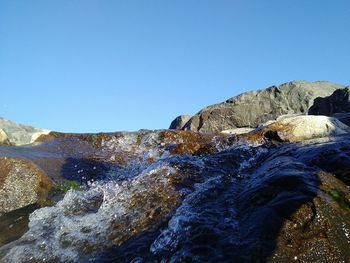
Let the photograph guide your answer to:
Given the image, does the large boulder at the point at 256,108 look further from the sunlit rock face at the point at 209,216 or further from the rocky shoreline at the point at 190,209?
the sunlit rock face at the point at 209,216

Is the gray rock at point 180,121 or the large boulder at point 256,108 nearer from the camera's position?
the large boulder at point 256,108

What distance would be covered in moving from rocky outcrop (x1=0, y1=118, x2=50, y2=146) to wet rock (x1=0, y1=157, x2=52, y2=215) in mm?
5152

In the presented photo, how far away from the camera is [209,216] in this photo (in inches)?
161

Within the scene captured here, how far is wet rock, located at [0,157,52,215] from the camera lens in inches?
264

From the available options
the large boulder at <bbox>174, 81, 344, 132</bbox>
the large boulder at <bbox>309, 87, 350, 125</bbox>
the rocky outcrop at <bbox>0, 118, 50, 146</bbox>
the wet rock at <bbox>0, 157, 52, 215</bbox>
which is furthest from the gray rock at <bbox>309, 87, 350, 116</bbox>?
the wet rock at <bbox>0, 157, 52, 215</bbox>

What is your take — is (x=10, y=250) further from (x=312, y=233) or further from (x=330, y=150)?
(x=330, y=150)

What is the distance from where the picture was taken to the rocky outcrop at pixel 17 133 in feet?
40.8

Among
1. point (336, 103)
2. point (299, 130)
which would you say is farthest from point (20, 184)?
point (336, 103)

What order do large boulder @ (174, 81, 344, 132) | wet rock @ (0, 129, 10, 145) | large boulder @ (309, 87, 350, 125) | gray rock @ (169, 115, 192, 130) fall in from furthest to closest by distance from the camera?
1. gray rock @ (169, 115, 192, 130)
2. large boulder @ (174, 81, 344, 132)
3. large boulder @ (309, 87, 350, 125)
4. wet rock @ (0, 129, 10, 145)

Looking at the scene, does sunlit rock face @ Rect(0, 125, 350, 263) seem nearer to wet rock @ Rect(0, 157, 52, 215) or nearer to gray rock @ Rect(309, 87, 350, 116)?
wet rock @ Rect(0, 157, 52, 215)

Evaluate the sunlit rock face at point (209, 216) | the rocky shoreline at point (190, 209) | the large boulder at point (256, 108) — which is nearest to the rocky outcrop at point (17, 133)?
the rocky shoreline at point (190, 209)

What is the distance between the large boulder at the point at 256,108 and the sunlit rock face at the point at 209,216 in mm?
12924

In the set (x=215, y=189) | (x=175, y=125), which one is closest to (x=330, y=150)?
(x=215, y=189)

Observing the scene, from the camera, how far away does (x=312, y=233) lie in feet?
10.8
